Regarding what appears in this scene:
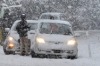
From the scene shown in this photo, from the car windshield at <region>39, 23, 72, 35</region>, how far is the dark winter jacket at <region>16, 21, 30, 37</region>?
597 mm

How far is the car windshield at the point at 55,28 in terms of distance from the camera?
18766 mm

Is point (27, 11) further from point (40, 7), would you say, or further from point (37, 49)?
point (37, 49)

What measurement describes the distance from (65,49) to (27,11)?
27136 millimetres

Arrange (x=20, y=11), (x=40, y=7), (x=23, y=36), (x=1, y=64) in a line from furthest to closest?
(x=40, y=7)
(x=20, y=11)
(x=23, y=36)
(x=1, y=64)

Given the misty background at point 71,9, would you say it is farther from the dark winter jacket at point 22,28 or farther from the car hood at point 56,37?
the car hood at point 56,37

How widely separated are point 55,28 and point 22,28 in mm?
1315

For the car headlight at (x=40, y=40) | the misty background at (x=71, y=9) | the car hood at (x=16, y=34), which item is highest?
the car headlight at (x=40, y=40)

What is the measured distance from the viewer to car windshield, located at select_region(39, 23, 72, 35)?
18.8m

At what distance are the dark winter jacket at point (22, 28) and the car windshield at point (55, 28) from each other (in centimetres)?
60

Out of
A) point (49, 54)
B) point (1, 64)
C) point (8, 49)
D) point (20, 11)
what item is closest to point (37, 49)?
point (49, 54)

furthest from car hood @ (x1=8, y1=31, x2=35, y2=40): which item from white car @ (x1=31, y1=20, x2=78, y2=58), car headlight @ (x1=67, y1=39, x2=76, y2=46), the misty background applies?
the misty background

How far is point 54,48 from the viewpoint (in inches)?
693

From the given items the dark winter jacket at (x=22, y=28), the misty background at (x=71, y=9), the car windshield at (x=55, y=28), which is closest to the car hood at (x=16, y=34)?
the dark winter jacket at (x=22, y=28)

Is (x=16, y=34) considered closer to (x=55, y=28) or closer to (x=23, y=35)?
(x=23, y=35)
